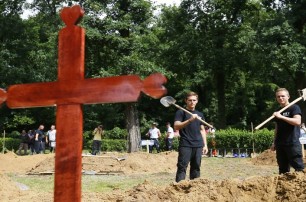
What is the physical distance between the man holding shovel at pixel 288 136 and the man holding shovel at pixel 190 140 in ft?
4.04

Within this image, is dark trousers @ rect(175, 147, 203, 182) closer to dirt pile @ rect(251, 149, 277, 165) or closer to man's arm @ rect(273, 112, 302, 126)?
man's arm @ rect(273, 112, 302, 126)

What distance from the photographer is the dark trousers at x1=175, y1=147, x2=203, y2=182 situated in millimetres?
7555

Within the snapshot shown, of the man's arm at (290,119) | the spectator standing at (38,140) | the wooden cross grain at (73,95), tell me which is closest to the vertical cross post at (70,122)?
the wooden cross grain at (73,95)

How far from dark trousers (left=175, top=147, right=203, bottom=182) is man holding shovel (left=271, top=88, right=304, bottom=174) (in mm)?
1269

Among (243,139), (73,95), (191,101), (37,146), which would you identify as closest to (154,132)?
(243,139)

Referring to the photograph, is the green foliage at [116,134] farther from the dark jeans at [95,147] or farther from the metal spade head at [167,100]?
the metal spade head at [167,100]

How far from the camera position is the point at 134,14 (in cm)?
2650

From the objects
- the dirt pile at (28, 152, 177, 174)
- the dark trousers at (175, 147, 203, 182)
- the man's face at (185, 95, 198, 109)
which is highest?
the man's face at (185, 95, 198, 109)

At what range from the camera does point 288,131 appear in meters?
6.97

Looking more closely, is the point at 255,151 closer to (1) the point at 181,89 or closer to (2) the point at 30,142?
(2) the point at 30,142

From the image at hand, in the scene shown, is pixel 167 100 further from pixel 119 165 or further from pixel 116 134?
pixel 116 134

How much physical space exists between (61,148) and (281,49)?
82.2ft

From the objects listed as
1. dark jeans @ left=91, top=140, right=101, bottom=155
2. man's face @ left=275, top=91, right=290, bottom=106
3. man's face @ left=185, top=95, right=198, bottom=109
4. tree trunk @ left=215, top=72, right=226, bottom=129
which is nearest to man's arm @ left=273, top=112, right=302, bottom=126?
man's face @ left=275, top=91, right=290, bottom=106

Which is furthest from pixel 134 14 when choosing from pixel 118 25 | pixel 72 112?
pixel 72 112
